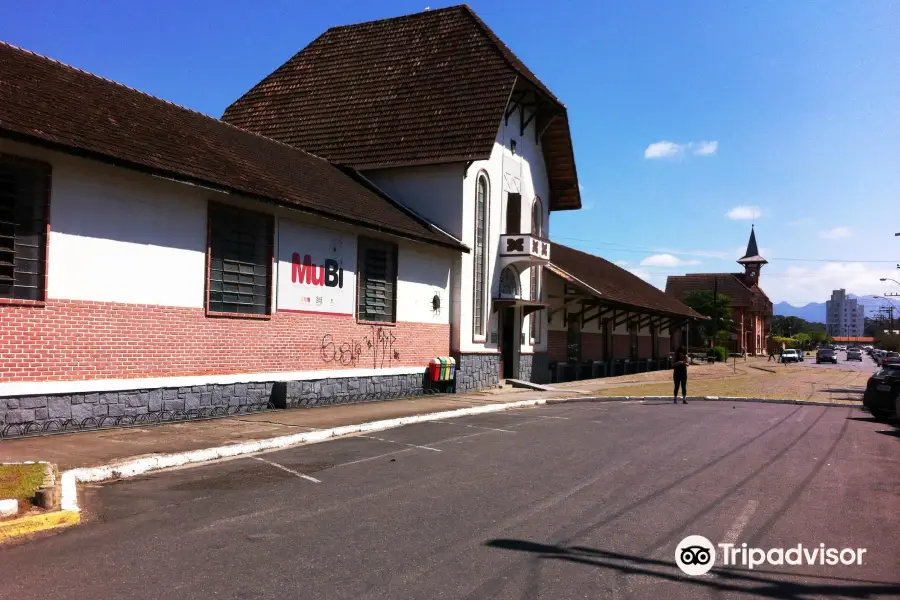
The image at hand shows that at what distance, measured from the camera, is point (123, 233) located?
40.4ft

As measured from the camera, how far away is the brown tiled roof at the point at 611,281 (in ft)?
110

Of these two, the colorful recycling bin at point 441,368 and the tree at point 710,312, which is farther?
the tree at point 710,312

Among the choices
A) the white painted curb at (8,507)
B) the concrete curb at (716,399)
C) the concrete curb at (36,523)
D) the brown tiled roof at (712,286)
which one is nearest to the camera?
the concrete curb at (36,523)

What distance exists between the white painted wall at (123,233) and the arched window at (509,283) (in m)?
11.7

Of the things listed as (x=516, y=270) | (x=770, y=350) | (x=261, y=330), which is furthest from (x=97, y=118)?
(x=770, y=350)

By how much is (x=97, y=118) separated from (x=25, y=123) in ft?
8.16

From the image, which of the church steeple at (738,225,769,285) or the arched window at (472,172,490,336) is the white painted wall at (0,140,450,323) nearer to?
the arched window at (472,172,490,336)

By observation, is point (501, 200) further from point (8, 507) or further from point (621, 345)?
point (8, 507)

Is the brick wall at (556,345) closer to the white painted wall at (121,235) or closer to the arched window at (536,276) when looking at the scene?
→ the arched window at (536,276)

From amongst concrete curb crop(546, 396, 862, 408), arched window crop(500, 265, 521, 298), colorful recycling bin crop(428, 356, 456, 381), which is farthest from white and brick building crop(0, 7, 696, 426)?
concrete curb crop(546, 396, 862, 408)

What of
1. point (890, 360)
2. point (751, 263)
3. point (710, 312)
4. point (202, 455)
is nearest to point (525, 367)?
point (202, 455)

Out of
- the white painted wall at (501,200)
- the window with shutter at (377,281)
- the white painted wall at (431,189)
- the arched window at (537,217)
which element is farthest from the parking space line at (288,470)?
the arched window at (537,217)

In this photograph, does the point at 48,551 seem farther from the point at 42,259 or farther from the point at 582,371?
the point at 582,371

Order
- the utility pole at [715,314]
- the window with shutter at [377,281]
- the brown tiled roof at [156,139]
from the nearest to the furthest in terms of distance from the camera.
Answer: the brown tiled roof at [156,139] → the window with shutter at [377,281] → the utility pole at [715,314]
